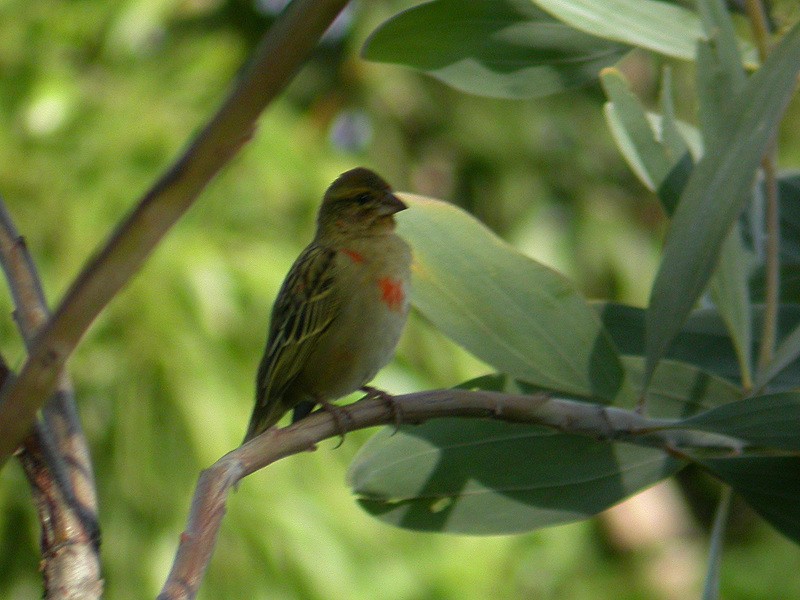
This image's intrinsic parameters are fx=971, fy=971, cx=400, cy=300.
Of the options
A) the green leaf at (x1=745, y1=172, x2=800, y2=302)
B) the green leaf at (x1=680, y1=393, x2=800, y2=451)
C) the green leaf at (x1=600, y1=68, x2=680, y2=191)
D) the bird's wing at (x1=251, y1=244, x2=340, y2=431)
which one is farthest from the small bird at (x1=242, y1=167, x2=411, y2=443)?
the green leaf at (x1=680, y1=393, x2=800, y2=451)

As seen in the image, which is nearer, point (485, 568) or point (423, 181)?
point (485, 568)

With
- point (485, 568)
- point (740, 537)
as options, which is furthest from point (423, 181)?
point (740, 537)

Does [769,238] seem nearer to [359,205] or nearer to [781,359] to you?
[781,359]

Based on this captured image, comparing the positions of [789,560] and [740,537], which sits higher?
[789,560]

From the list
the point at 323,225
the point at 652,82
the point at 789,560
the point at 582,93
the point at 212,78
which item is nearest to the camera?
the point at 323,225

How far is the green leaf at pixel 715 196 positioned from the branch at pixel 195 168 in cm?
97

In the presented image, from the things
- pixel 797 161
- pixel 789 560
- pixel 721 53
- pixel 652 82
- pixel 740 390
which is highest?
pixel 721 53

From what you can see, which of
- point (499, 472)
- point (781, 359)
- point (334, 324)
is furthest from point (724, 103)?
point (334, 324)

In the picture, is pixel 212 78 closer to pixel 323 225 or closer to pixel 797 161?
pixel 323 225

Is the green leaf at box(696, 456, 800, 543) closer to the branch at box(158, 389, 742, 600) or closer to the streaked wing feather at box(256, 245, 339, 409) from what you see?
the branch at box(158, 389, 742, 600)

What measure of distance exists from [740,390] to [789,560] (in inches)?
176

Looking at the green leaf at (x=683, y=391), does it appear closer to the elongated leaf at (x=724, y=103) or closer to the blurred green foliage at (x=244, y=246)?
the elongated leaf at (x=724, y=103)

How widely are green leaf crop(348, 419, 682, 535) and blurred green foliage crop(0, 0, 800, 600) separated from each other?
4.66 feet

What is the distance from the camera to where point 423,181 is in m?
6.24
